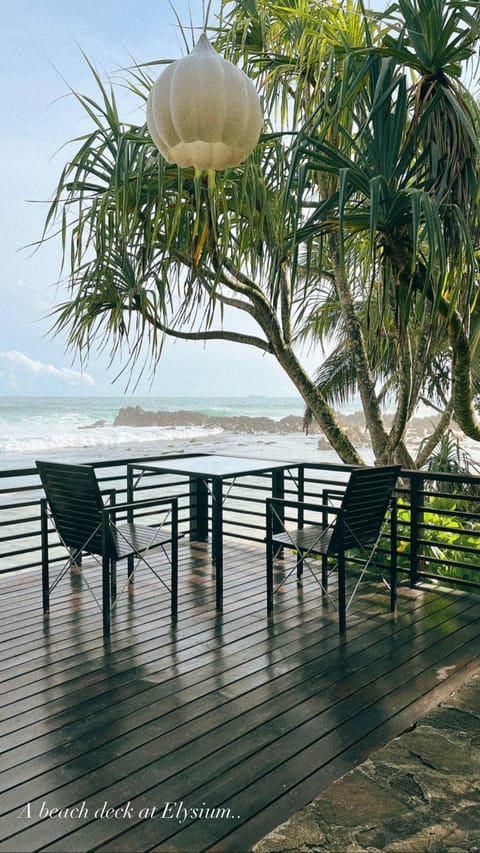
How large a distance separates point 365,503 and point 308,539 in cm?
39

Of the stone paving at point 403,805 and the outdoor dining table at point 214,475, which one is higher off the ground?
the outdoor dining table at point 214,475

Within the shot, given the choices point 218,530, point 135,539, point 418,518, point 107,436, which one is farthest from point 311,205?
point 107,436

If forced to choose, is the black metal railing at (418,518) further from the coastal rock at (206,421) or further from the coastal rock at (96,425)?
the coastal rock at (96,425)

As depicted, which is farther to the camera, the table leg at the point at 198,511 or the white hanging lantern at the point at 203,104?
the table leg at the point at 198,511

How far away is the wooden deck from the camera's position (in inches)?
70.9

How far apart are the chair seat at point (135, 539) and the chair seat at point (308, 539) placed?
663 mm

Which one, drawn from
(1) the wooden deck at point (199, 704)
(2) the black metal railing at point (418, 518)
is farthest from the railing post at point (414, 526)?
(1) the wooden deck at point (199, 704)

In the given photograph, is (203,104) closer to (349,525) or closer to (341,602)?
(349,525)

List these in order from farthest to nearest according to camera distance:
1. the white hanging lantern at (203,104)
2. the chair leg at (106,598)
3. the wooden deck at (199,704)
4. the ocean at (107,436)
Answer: the ocean at (107,436)
the chair leg at (106,598)
the white hanging lantern at (203,104)
the wooden deck at (199,704)

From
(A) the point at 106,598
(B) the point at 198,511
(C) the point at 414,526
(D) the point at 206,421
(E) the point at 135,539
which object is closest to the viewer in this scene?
(A) the point at 106,598

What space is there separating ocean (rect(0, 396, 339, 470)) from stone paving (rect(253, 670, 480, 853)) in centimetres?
2344

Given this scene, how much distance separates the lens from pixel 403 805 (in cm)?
185

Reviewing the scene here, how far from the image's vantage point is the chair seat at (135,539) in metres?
3.31

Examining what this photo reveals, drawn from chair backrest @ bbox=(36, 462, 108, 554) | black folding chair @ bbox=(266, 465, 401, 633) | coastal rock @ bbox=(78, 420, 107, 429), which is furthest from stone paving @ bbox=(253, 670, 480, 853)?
coastal rock @ bbox=(78, 420, 107, 429)
